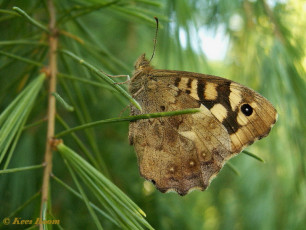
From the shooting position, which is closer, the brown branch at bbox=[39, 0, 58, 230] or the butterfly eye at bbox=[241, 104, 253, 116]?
the brown branch at bbox=[39, 0, 58, 230]

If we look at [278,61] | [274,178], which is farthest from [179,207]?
[278,61]

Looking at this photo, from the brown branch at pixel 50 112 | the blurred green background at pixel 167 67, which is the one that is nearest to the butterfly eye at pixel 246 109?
the blurred green background at pixel 167 67

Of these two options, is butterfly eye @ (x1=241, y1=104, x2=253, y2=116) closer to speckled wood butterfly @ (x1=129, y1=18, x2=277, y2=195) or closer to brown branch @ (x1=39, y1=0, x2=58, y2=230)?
speckled wood butterfly @ (x1=129, y1=18, x2=277, y2=195)

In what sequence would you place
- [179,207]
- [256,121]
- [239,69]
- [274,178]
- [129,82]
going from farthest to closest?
[274,178], [239,69], [179,207], [129,82], [256,121]

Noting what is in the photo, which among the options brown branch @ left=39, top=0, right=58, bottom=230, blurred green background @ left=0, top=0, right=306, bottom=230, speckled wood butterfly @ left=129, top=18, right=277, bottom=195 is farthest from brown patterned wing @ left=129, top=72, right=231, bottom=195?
brown branch @ left=39, top=0, right=58, bottom=230

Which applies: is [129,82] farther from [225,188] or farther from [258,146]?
[225,188]

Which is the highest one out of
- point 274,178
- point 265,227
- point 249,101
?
point 249,101

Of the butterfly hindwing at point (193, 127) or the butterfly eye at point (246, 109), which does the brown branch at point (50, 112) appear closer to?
the butterfly hindwing at point (193, 127)
